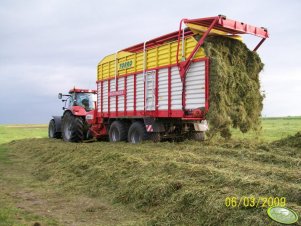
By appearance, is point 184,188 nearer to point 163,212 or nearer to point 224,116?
point 163,212

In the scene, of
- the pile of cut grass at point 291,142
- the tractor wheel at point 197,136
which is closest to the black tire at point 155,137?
the tractor wheel at point 197,136

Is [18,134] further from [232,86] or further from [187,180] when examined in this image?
[187,180]

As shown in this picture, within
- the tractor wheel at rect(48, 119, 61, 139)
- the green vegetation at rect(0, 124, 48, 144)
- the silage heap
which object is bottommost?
the green vegetation at rect(0, 124, 48, 144)

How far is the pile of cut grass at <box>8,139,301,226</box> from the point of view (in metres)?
5.07

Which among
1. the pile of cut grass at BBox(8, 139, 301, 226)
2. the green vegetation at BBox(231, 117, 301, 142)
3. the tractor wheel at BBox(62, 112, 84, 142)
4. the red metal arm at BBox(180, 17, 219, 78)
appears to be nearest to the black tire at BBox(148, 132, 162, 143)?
the pile of cut grass at BBox(8, 139, 301, 226)

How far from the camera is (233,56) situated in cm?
1036

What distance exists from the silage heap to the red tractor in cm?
829

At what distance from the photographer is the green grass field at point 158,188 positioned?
512cm

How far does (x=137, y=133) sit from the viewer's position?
13.0m

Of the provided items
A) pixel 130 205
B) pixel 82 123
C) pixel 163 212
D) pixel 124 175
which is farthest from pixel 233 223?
pixel 82 123

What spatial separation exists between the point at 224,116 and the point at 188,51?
2171 mm

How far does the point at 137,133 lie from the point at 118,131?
1.42 m

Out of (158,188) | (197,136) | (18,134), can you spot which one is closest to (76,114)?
(197,136)

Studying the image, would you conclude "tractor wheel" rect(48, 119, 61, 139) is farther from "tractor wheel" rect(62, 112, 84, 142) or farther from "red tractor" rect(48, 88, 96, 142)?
"tractor wheel" rect(62, 112, 84, 142)
